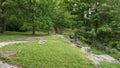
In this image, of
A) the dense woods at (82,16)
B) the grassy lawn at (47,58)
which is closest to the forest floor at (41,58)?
the grassy lawn at (47,58)

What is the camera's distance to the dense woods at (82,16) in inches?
896

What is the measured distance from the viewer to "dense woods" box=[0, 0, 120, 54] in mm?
22766

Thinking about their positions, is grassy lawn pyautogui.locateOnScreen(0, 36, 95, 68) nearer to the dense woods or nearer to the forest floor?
the forest floor

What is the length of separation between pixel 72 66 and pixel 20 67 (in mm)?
2726

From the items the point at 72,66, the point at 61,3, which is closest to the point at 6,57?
the point at 72,66

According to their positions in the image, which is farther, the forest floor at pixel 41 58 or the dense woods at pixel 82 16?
the dense woods at pixel 82 16

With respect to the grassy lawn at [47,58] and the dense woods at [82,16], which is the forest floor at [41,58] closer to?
the grassy lawn at [47,58]

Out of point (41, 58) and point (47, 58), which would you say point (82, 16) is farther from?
point (41, 58)

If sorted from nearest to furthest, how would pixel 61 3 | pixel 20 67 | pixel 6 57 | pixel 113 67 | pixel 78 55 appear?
pixel 20 67
pixel 6 57
pixel 78 55
pixel 113 67
pixel 61 3

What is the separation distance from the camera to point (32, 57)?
39.0 ft

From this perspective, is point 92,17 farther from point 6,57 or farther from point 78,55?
point 6,57

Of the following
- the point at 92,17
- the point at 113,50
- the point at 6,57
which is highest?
the point at 92,17

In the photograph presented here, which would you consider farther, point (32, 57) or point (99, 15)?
point (99, 15)

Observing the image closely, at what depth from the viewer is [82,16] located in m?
24.3
